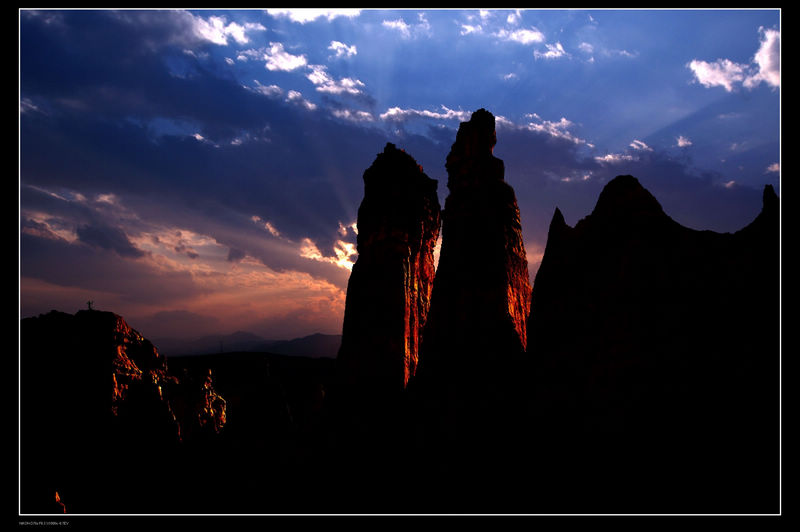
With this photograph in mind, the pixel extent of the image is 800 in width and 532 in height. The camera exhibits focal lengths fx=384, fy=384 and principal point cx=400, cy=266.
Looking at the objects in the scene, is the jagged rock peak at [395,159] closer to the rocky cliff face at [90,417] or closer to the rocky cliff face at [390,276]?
the rocky cliff face at [390,276]

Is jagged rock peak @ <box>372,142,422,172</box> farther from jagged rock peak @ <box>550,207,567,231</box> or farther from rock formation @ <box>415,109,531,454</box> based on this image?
jagged rock peak @ <box>550,207,567,231</box>

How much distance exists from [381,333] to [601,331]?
65.2ft

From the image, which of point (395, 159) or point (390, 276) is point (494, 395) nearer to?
point (390, 276)

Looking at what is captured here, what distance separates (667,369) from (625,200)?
5792 mm

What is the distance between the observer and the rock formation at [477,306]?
15891 mm

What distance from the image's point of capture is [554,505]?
1093 cm

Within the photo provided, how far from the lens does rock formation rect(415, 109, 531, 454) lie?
52.1 ft

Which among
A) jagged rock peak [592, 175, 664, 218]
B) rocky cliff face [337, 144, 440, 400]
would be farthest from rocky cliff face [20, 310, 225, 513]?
jagged rock peak [592, 175, 664, 218]

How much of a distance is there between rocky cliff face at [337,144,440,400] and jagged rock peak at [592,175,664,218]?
18.5 metres

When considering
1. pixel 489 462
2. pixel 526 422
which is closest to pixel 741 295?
pixel 526 422

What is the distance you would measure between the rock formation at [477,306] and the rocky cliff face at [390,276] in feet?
35.5

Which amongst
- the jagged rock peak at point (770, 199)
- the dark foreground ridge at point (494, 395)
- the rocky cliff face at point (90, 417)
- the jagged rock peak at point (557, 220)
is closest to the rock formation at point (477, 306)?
→ the dark foreground ridge at point (494, 395)

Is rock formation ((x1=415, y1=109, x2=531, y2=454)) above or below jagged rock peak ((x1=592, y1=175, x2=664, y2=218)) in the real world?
below
